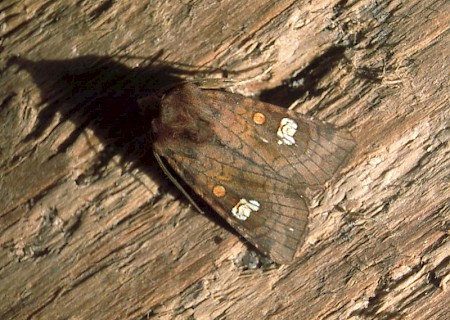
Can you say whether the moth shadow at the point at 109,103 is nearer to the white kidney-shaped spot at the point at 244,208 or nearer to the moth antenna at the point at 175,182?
the moth antenna at the point at 175,182

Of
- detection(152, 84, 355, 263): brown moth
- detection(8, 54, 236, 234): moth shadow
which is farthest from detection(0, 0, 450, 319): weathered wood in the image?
detection(152, 84, 355, 263): brown moth

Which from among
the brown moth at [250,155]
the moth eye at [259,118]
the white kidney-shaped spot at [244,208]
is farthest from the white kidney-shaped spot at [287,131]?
the white kidney-shaped spot at [244,208]

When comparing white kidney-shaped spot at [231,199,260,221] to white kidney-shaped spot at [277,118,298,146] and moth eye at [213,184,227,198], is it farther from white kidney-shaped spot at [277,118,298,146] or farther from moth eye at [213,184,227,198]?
white kidney-shaped spot at [277,118,298,146]

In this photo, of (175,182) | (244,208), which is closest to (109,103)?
(175,182)

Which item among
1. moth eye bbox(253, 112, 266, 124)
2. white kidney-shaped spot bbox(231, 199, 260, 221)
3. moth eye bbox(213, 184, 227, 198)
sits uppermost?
moth eye bbox(253, 112, 266, 124)

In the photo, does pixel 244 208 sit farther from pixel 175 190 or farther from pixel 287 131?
pixel 287 131

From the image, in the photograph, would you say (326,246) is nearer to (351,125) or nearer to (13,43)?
(351,125)
